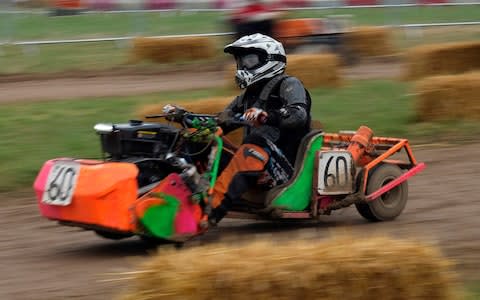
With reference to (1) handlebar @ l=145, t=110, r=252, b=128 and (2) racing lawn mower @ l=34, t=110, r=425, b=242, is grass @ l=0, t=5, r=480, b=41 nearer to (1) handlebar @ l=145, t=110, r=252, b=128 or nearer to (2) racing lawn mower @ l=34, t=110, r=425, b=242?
(2) racing lawn mower @ l=34, t=110, r=425, b=242

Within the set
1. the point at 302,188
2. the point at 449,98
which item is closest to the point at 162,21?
the point at 449,98

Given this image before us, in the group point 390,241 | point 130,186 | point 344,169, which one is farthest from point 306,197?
point 390,241

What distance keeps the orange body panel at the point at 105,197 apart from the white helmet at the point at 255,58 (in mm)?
1398

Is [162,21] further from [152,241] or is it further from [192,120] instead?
[152,241]

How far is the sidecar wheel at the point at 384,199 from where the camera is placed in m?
8.43

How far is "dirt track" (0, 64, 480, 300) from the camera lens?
21.5 ft

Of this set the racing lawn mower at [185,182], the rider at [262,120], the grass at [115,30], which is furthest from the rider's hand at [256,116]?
the grass at [115,30]

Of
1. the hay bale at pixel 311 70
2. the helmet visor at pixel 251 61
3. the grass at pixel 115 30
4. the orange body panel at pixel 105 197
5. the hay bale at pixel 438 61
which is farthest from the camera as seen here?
the grass at pixel 115 30

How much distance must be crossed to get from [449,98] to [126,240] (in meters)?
6.24

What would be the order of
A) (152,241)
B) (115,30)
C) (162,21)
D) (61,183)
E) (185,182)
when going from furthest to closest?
1. (162,21)
2. (115,30)
3. (152,241)
4. (185,182)
5. (61,183)

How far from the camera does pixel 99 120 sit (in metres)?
13.2

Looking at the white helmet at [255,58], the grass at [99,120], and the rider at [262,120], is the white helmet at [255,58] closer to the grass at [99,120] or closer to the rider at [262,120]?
the rider at [262,120]

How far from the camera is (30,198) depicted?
10.1 meters

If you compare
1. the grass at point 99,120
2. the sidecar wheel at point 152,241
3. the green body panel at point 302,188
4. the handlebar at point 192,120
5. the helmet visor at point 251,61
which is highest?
the helmet visor at point 251,61
